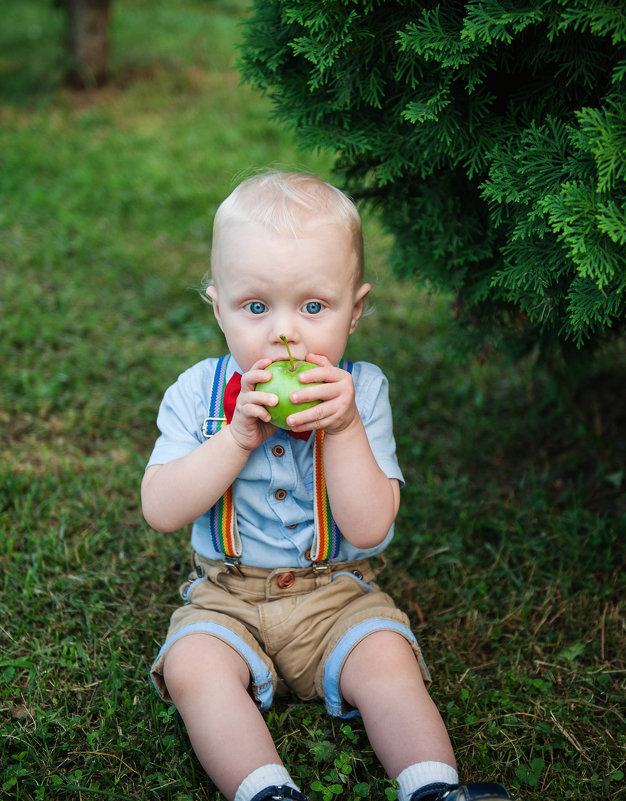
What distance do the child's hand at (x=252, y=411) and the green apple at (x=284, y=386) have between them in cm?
1

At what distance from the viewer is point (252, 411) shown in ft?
6.27

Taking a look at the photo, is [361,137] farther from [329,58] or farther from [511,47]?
[511,47]

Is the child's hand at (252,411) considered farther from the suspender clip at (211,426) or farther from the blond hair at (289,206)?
the blond hair at (289,206)

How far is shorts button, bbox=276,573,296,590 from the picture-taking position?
223 cm

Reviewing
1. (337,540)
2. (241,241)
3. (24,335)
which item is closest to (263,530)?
(337,540)

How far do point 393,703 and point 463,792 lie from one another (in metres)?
0.29

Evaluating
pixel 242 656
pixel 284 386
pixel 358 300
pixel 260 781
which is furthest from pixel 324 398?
pixel 260 781

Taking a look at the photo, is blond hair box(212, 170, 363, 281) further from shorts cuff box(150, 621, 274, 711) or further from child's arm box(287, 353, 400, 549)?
shorts cuff box(150, 621, 274, 711)

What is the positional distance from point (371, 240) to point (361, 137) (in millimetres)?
2786

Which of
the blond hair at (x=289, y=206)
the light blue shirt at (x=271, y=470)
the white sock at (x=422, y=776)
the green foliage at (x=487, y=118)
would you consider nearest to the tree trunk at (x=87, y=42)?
the green foliage at (x=487, y=118)

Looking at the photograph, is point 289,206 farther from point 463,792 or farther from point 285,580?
point 463,792

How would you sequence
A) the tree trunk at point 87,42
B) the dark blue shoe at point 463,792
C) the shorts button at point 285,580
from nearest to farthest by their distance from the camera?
the dark blue shoe at point 463,792 < the shorts button at point 285,580 < the tree trunk at point 87,42

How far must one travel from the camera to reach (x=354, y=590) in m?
2.33

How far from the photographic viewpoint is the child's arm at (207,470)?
1.98 m
